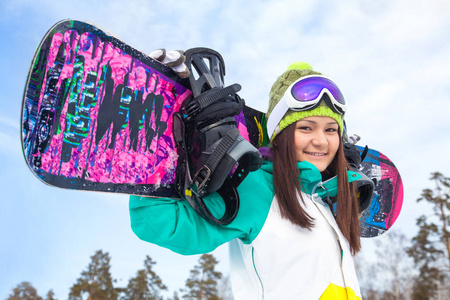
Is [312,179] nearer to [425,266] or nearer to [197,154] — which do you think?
[197,154]

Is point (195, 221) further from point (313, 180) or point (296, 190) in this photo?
point (313, 180)

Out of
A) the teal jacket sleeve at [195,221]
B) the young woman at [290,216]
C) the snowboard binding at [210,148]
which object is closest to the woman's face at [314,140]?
the young woman at [290,216]

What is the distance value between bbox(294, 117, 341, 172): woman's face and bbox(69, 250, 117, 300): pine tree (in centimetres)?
2441

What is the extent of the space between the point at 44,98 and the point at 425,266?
20599 mm

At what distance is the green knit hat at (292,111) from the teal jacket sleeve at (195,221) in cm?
46

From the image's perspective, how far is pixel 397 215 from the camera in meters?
3.25

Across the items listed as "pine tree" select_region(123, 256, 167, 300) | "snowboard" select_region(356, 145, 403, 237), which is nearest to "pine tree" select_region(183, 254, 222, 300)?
"pine tree" select_region(123, 256, 167, 300)

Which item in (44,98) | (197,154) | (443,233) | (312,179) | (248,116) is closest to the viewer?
(44,98)

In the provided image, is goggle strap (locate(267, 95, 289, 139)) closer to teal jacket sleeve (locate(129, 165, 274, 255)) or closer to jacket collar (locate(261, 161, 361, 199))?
jacket collar (locate(261, 161, 361, 199))

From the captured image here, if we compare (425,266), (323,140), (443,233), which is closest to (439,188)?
(443,233)

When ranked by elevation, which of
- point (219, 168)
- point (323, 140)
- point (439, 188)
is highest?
point (439, 188)

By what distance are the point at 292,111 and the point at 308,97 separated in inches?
5.1

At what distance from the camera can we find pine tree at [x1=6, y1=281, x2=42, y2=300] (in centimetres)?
2408

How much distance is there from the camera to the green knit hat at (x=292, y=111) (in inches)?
89.7
